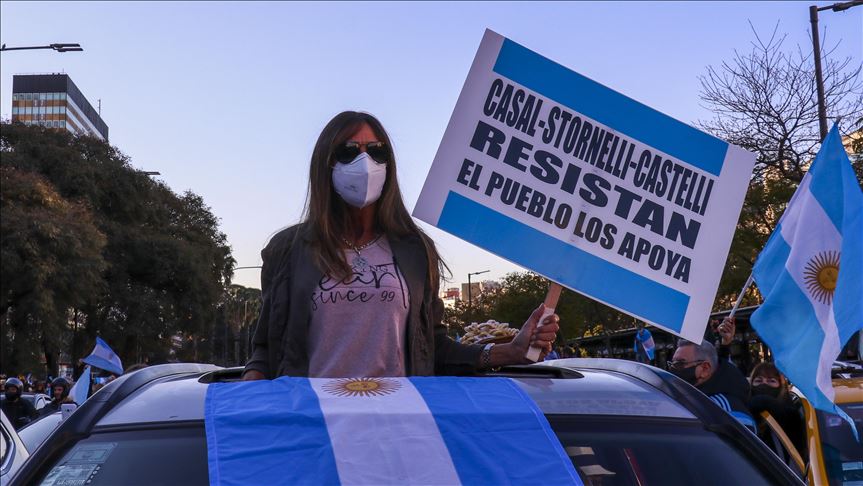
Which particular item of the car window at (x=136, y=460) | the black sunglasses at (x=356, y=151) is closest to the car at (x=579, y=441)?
the car window at (x=136, y=460)

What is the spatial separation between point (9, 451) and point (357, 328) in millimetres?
4988

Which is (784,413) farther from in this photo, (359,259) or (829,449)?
(359,259)

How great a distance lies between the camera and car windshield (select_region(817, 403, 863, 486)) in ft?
24.2

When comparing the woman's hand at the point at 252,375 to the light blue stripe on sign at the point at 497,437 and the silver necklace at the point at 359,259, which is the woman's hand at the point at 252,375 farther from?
the light blue stripe on sign at the point at 497,437

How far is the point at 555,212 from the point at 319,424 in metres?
1.27

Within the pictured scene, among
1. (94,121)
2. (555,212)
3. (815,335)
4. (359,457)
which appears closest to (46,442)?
(359,457)

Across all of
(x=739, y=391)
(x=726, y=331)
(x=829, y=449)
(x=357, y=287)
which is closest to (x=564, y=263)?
(x=357, y=287)

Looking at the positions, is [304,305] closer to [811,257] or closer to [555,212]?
[555,212]

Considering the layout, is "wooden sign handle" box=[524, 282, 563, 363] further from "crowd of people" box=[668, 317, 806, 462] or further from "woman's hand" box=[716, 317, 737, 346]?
"woman's hand" box=[716, 317, 737, 346]

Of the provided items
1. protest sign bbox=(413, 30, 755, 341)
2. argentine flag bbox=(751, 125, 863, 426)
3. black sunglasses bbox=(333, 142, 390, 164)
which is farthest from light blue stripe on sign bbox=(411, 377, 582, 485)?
argentine flag bbox=(751, 125, 863, 426)

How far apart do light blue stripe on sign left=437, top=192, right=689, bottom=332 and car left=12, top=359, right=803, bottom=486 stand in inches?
26.1

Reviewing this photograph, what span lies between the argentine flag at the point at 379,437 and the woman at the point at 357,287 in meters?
0.53

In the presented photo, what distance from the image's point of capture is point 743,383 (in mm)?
8141

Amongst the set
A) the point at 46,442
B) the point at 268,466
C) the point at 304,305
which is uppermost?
the point at 304,305
